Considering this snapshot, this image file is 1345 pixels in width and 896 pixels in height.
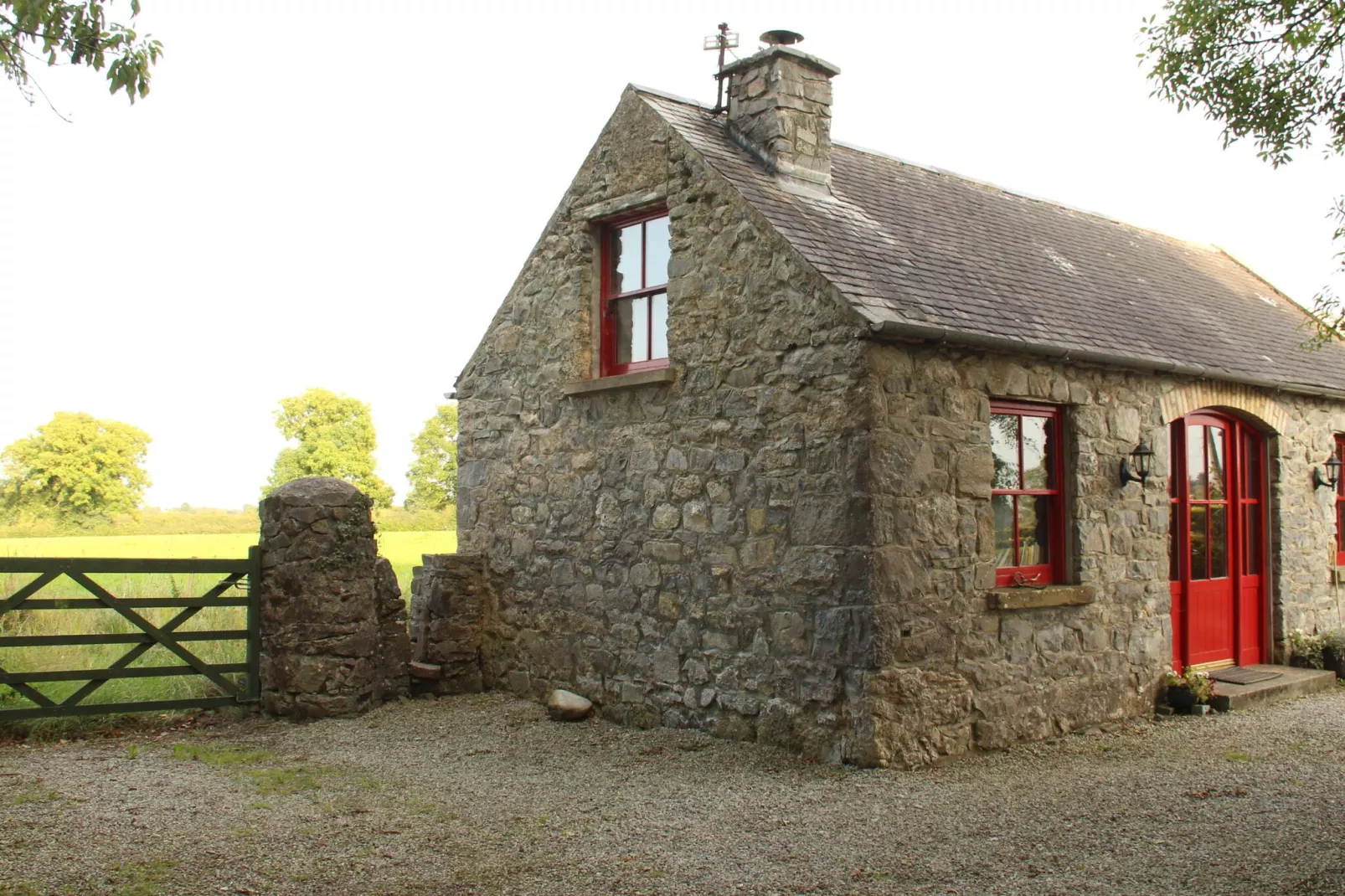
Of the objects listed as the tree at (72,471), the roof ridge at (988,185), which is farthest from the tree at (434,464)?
the roof ridge at (988,185)

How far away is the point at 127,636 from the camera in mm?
8680

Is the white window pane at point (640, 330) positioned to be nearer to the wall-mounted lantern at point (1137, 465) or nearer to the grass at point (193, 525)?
the wall-mounted lantern at point (1137, 465)

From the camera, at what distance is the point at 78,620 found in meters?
12.8

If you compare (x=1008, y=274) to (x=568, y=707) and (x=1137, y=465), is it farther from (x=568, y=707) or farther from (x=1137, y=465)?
(x=568, y=707)

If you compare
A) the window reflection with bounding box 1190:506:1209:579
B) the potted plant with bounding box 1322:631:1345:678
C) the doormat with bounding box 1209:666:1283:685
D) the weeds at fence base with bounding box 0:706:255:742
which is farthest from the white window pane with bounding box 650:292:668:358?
the potted plant with bounding box 1322:631:1345:678

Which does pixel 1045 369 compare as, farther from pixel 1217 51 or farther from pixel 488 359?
pixel 488 359

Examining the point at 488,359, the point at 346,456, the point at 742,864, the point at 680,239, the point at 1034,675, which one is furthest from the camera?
the point at 346,456

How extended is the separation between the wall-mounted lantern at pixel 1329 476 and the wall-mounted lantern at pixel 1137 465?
3.51 metres

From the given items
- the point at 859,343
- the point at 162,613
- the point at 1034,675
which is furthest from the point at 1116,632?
the point at 162,613

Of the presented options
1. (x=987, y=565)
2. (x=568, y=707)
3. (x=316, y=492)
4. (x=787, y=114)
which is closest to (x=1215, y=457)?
(x=987, y=565)

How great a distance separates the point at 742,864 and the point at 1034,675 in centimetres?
368

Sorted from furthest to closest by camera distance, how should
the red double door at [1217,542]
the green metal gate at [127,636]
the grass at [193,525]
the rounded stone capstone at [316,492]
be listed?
the grass at [193,525]
the red double door at [1217,542]
the rounded stone capstone at [316,492]
the green metal gate at [127,636]

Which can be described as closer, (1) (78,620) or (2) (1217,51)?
A: (2) (1217,51)

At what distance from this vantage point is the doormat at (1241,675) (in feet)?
32.8
